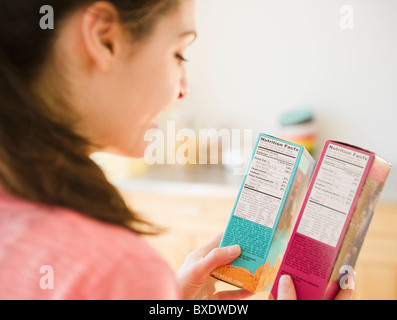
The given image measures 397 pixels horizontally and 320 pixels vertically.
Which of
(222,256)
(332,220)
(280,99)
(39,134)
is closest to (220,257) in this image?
(222,256)

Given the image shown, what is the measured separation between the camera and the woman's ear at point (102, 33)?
13.9 inches

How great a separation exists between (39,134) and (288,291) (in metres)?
0.27

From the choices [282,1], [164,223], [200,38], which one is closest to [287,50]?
[282,1]

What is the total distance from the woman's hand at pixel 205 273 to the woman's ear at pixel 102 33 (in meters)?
0.22

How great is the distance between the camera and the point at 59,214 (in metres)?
0.31

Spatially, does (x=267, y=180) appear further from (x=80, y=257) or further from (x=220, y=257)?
(x=80, y=257)

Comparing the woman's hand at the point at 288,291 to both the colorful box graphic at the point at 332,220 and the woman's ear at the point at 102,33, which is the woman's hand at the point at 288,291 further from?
the woman's ear at the point at 102,33

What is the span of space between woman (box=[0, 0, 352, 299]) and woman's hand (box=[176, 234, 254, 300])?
0.07m

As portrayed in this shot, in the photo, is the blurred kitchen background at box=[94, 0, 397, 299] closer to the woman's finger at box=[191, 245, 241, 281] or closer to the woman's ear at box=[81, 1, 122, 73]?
the woman's finger at box=[191, 245, 241, 281]

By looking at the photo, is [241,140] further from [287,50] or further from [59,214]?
[59,214]

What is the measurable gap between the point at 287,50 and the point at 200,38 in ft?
1.04

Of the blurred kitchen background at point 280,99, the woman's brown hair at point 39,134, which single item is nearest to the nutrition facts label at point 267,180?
the woman's brown hair at point 39,134

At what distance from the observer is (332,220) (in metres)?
0.43

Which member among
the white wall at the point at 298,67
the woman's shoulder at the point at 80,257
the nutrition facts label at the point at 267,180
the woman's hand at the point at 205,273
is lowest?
the woman's hand at the point at 205,273
